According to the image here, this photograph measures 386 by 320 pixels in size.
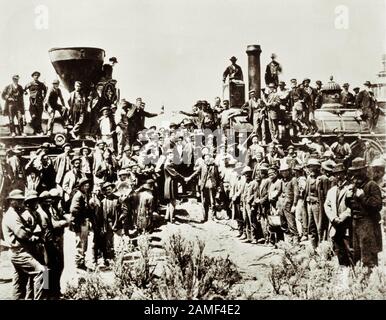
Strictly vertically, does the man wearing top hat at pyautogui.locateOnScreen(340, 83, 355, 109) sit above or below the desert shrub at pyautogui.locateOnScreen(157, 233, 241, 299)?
above

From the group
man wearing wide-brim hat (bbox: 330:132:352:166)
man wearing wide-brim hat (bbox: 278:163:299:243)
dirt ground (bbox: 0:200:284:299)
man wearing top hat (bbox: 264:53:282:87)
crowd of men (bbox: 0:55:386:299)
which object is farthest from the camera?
man wearing top hat (bbox: 264:53:282:87)

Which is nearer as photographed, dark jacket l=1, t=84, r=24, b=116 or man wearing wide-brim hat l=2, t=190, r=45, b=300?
man wearing wide-brim hat l=2, t=190, r=45, b=300

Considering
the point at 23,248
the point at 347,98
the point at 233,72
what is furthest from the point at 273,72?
the point at 23,248

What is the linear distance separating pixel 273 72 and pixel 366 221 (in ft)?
9.78

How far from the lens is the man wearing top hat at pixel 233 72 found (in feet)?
34.1

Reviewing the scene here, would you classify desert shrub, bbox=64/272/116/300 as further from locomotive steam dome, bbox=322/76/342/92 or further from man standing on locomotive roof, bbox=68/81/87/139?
locomotive steam dome, bbox=322/76/342/92

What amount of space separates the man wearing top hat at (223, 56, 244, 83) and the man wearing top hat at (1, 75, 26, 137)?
3588 mm

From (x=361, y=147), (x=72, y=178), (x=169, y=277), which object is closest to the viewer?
(x=169, y=277)

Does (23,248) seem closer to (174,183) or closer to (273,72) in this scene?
(174,183)

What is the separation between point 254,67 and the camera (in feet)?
34.1

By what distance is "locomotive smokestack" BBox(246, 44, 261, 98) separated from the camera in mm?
10352

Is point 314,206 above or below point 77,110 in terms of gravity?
below

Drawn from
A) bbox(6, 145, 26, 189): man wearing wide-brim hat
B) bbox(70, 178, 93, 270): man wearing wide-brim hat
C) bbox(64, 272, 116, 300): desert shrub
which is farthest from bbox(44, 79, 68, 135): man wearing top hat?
bbox(64, 272, 116, 300): desert shrub
